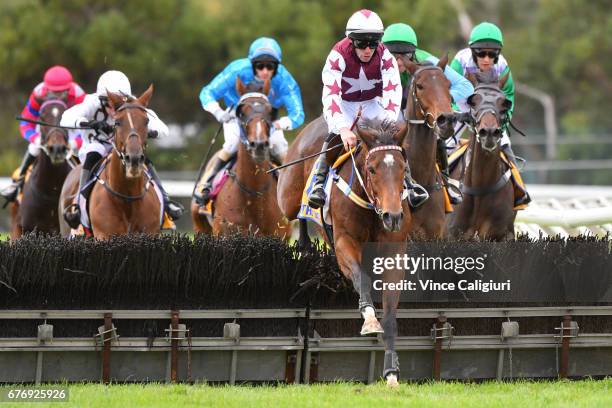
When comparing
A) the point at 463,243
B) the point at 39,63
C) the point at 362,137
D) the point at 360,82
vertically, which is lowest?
the point at 463,243

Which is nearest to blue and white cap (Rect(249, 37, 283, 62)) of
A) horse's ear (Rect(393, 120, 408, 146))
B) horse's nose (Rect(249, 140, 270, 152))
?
horse's nose (Rect(249, 140, 270, 152))

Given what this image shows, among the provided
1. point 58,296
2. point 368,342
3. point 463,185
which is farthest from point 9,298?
point 463,185

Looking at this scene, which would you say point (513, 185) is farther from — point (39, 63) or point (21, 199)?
point (39, 63)

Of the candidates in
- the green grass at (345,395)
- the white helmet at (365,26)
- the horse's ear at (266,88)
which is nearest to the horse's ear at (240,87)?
the horse's ear at (266,88)

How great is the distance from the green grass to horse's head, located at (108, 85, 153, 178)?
2.60 m

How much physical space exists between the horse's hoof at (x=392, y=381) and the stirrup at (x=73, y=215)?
430 centimetres

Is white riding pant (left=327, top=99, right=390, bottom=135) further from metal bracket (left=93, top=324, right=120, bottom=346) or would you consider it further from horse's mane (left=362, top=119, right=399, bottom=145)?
metal bracket (left=93, top=324, right=120, bottom=346)

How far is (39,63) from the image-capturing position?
26.9 meters

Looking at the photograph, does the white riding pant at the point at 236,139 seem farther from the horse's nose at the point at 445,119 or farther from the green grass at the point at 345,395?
the green grass at the point at 345,395

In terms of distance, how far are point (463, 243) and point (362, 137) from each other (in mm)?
1307

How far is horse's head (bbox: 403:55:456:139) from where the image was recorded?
9.19 metres

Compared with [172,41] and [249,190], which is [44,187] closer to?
[249,190]

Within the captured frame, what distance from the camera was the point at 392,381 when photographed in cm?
760

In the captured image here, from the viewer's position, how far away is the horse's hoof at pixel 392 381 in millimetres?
7571
